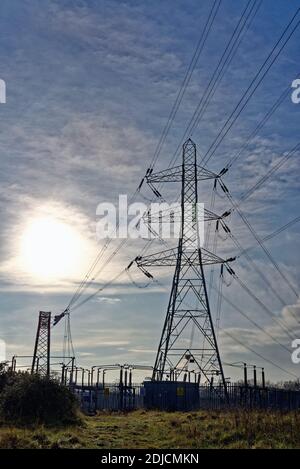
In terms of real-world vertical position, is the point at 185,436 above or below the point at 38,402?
below

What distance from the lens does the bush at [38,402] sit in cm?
2447

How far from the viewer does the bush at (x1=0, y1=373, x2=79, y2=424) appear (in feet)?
80.3

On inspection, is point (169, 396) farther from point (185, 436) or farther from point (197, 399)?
point (185, 436)

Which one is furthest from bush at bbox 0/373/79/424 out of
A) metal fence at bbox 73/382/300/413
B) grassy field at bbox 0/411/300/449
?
metal fence at bbox 73/382/300/413

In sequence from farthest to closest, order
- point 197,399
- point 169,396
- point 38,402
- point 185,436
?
point 197,399 → point 169,396 → point 38,402 → point 185,436

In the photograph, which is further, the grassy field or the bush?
the bush

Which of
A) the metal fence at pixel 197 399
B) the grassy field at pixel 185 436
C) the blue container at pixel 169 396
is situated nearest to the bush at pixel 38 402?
the grassy field at pixel 185 436

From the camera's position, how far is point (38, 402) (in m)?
25.5

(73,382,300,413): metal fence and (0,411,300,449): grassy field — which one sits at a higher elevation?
(73,382,300,413): metal fence

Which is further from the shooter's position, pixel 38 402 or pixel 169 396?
pixel 169 396

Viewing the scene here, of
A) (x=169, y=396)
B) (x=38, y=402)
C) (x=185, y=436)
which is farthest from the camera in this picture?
(x=169, y=396)

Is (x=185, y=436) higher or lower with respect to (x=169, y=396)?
lower

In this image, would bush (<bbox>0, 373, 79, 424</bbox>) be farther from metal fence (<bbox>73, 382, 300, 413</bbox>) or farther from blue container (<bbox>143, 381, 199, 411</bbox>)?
blue container (<bbox>143, 381, 199, 411</bbox>)

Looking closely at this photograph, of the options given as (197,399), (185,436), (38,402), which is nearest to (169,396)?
(197,399)
